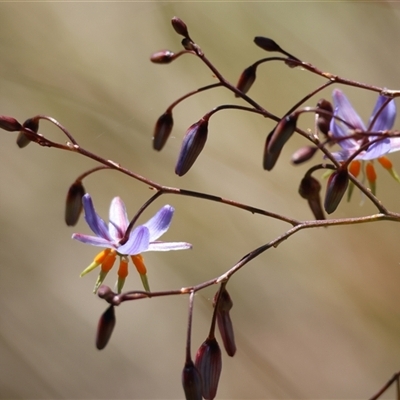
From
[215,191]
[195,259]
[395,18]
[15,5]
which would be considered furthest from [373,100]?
[15,5]

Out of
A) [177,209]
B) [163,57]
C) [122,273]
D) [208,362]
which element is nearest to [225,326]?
[208,362]

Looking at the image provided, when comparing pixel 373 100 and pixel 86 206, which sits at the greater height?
pixel 373 100

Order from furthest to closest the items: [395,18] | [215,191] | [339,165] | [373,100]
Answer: [215,191] → [373,100] → [395,18] → [339,165]

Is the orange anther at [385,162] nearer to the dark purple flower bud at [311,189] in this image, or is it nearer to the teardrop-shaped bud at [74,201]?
the dark purple flower bud at [311,189]

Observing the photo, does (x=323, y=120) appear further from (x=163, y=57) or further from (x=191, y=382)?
(x=191, y=382)

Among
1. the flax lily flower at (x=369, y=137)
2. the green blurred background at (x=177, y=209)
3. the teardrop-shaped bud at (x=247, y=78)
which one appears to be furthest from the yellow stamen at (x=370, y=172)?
the green blurred background at (x=177, y=209)

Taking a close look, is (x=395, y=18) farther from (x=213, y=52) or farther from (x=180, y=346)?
(x=180, y=346)

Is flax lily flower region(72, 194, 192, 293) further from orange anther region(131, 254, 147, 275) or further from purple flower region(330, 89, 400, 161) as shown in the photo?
purple flower region(330, 89, 400, 161)
